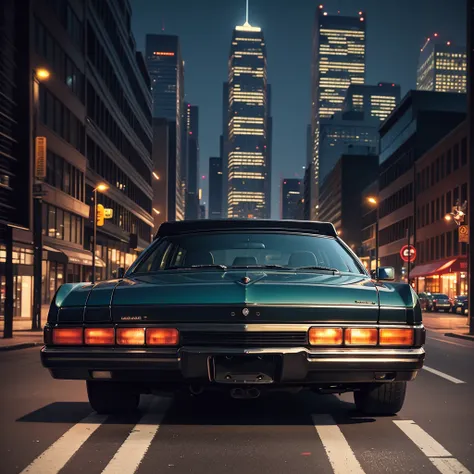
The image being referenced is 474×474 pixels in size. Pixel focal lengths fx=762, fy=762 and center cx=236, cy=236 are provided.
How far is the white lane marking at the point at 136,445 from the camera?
189 inches

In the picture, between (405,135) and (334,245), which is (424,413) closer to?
(334,245)

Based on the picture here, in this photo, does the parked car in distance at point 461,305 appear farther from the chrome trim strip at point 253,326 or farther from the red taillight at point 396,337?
the chrome trim strip at point 253,326

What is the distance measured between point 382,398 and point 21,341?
12753mm

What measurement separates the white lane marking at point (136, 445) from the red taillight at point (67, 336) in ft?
2.68

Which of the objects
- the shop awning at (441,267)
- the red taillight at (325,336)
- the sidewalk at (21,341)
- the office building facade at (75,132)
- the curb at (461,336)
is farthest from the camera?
the shop awning at (441,267)

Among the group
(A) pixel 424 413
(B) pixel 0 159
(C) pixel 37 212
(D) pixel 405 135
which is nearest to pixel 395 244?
(D) pixel 405 135

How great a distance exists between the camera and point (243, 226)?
288 inches

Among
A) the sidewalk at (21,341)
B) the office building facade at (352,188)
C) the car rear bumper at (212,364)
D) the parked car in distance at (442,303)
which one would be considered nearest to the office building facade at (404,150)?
the parked car in distance at (442,303)

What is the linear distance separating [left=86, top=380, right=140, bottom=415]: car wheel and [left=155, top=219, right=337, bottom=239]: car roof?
1.59 metres

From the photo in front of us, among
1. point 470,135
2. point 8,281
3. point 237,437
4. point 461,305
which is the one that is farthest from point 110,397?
point 461,305

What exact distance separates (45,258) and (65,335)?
A: 111ft

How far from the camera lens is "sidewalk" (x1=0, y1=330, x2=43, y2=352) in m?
16.2

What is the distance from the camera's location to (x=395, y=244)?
89312 mm

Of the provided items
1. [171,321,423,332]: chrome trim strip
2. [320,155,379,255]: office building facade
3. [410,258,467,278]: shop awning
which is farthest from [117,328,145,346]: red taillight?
[320,155,379,255]: office building facade
